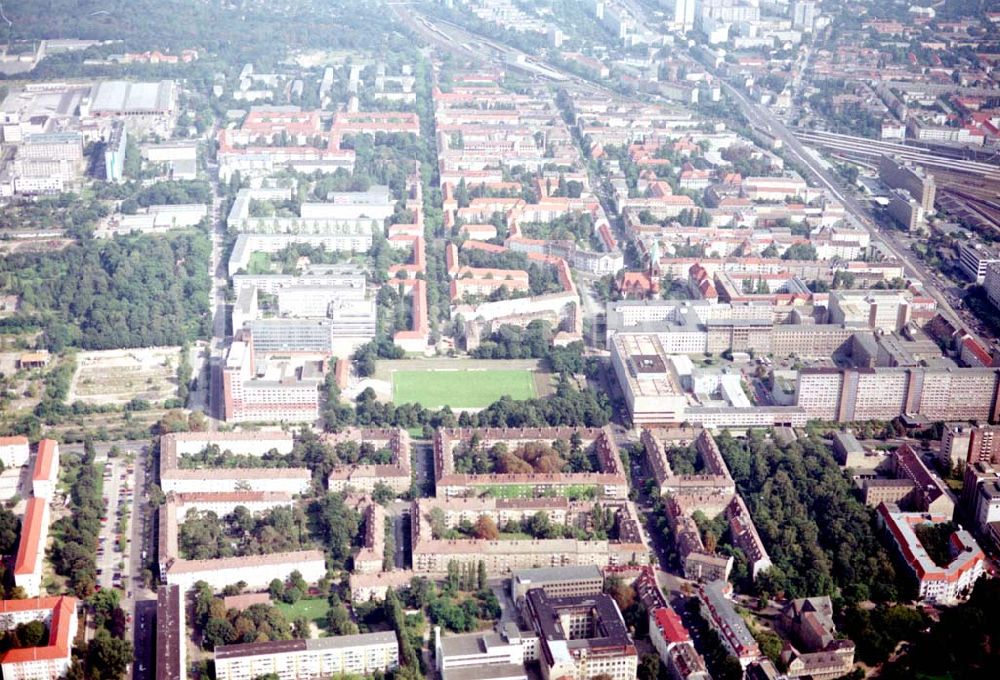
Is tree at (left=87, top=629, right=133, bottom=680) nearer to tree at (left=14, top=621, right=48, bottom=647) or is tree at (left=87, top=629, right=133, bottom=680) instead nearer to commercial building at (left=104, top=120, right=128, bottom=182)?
tree at (left=14, top=621, right=48, bottom=647)

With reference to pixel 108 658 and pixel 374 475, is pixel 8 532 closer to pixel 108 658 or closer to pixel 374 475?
pixel 108 658

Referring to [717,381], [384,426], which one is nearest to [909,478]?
[717,381]

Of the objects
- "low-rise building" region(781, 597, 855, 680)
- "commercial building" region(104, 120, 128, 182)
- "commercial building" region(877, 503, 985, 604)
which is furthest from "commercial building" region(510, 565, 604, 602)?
"commercial building" region(104, 120, 128, 182)

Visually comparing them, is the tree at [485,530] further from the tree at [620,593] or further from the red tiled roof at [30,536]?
the red tiled roof at [30,536]

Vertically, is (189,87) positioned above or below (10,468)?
above

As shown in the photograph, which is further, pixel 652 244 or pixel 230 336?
pixel 652 244

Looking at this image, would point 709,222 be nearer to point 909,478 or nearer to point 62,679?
point 909,478
